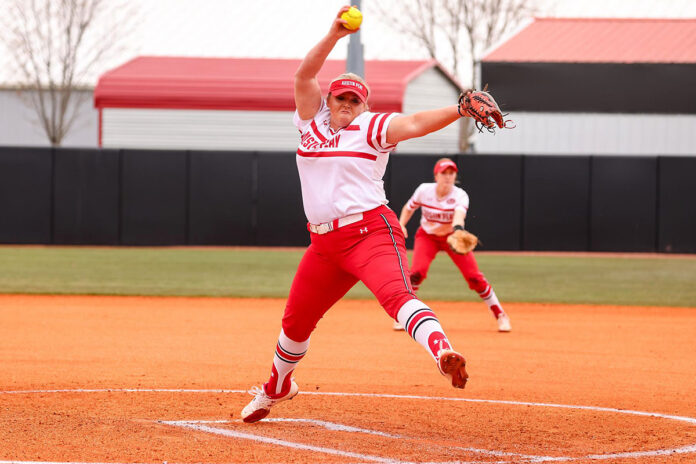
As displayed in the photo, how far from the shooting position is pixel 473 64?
41.9m

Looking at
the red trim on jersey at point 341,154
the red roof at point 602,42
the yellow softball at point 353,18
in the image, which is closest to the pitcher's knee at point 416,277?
the red trim on jersey at point 341,154

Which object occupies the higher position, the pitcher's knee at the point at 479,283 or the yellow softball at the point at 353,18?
the yellow softball at the point at 353,18

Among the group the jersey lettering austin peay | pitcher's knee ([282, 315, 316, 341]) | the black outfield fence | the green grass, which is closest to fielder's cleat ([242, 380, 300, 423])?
pitcher's knee ([282, 315, 316, 341])

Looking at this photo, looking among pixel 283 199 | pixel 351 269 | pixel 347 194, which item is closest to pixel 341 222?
pixel 347 194

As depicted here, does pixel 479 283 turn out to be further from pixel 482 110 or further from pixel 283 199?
pixel 283 199

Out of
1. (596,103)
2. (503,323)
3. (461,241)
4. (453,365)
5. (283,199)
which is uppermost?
(596,103)

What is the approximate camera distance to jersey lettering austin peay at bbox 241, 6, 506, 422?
5.78 m

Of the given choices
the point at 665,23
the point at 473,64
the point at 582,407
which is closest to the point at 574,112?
the point at 665,23

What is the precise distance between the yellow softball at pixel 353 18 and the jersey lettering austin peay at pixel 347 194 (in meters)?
0.04

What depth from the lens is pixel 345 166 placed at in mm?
5957

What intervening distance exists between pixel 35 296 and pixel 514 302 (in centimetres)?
707

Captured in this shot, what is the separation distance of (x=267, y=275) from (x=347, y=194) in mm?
13443

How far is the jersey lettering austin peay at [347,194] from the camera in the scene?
578cm

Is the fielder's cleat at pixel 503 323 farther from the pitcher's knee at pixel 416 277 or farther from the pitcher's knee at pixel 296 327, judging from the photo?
the pitcher's knee at pixel 296 327
